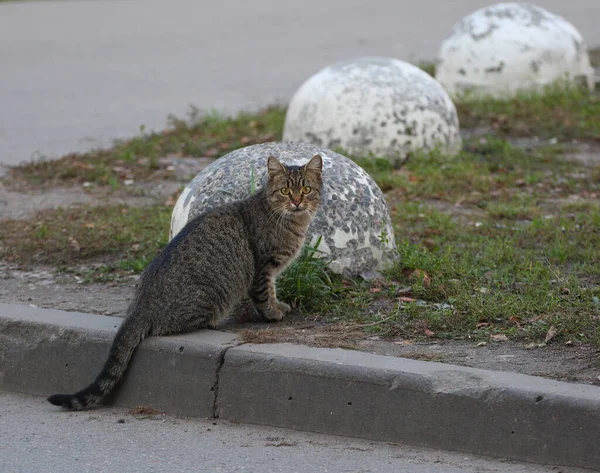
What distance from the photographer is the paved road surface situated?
3988 mm

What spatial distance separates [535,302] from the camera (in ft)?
17.1

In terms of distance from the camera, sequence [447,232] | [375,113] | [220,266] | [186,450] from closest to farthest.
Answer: [186,450]
[220,266]
[447,232]
[375,113]

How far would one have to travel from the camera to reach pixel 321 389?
437 centimetres

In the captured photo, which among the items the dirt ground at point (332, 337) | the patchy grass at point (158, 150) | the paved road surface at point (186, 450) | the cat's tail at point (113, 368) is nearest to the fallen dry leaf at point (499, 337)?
the dirt ground at point (332, 337)

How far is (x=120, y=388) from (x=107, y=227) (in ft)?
7.74

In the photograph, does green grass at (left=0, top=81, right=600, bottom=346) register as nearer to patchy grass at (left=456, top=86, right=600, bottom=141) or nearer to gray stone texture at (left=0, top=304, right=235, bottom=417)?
patchy grass at (left=456, top=86, right=600, bottom=141)

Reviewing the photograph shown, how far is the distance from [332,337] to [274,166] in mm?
971

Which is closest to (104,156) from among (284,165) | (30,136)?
(30,136)

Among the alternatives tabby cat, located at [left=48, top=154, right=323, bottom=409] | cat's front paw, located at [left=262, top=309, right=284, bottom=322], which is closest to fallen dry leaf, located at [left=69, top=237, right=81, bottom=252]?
tabby cat, located at [left=48, top=154, right=323, bottom=409]

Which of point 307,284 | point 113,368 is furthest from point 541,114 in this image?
point 113,368

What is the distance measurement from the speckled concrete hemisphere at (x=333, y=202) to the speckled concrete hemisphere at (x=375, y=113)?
270cm

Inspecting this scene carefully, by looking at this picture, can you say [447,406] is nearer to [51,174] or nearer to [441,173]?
[441,173]

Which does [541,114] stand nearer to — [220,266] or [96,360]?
[220,266]

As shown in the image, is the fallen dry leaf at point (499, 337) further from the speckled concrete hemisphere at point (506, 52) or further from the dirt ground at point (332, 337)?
the speckled concrete hemisphere at point (506, 52)
